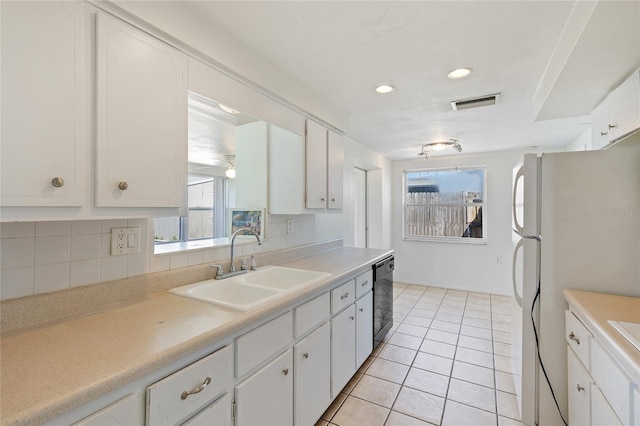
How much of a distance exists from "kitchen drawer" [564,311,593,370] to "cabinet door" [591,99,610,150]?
1158mm

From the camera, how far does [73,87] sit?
37.2 inches

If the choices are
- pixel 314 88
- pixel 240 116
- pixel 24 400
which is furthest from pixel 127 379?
pixel 314 88

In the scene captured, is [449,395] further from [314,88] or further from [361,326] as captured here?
[314,88]

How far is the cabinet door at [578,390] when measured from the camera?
1.33m

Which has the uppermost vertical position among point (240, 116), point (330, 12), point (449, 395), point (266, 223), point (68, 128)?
point (330, 12)

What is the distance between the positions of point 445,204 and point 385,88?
10.8ft

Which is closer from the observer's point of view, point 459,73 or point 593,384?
point 593,384

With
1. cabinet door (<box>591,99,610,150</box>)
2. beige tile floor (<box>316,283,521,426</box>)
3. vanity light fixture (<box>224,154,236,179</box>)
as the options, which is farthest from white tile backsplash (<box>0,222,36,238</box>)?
cabinet door (<box>591,99,610,150</box>)

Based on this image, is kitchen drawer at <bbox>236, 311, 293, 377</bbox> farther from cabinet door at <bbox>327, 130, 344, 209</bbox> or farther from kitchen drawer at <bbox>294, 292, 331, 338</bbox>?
cabinet door at <bbox>327, 130, 344, 209</bbox>

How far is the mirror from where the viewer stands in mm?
1888

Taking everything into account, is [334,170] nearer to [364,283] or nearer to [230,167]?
[230,167]

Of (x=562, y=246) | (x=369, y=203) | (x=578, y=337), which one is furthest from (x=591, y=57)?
(x=369, y=203)

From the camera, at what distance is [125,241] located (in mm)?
1338

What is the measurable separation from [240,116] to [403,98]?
1.37 m
